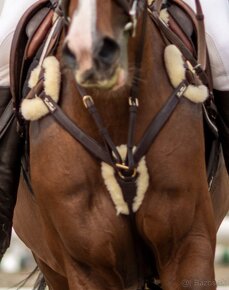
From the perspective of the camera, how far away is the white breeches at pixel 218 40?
6727 millimetres

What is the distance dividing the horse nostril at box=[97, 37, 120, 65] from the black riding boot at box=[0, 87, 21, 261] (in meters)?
1.73

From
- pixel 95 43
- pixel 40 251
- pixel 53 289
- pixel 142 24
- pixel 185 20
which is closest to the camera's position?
pixel 95 43

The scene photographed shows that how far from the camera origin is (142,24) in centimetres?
600

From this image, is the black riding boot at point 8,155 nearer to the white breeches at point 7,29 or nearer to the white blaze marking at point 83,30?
the white breeches at point 7,29

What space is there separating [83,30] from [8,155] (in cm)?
181

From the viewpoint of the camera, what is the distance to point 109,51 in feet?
17.4

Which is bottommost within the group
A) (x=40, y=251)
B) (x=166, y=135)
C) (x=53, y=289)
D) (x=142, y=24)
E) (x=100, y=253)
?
(x=53, y=289)

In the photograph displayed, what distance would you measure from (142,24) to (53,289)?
112 inches

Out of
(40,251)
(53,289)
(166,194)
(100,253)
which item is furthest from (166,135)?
(53,289)

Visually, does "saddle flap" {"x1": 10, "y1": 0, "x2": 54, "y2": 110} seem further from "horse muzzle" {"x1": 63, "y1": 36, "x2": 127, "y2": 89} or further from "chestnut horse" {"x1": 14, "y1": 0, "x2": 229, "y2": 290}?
"horse muzzle" {"x1": 63, "y1": 36, "x2": 127, "y2": 89}

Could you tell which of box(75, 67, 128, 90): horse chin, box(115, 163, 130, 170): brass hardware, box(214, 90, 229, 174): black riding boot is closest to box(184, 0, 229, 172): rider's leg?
box(214, 90, 229, 174): black riding boot

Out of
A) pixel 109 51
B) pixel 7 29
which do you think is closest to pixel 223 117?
Result: pixel 7 29

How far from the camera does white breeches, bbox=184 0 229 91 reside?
6727mm

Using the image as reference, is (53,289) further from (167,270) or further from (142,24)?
(142,24)
